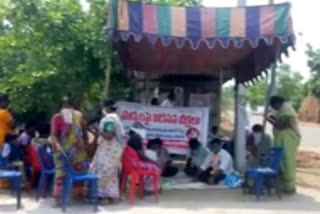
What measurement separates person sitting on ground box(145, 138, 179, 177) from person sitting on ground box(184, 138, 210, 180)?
0.31 m

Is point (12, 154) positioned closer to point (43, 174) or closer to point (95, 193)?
point (43, 174)

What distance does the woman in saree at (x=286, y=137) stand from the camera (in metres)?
11.0

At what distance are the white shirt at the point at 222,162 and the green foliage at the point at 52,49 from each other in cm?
276

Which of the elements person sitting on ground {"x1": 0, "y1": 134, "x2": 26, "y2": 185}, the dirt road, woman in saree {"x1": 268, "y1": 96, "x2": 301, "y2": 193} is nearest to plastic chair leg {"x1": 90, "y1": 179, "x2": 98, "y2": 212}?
person sitting on ground {"x1": 0, "y1": 134, "x2": 26, "y2": 185}

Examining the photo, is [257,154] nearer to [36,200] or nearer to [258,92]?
[36,200]

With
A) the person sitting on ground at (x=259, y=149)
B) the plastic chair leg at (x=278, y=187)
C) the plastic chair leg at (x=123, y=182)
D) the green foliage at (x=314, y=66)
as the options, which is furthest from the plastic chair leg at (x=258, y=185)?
the green foliage at (x=314, y=66)

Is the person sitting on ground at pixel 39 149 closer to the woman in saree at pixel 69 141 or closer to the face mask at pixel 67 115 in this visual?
the woman in saree at pixel 69 141

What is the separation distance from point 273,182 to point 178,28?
10.4ft

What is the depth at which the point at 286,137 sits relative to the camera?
1105 cm

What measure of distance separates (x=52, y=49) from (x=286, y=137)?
479 cm

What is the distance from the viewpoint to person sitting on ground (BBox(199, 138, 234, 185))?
39.0ft

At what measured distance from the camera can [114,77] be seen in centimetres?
1411

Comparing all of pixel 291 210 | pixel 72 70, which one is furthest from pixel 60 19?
pixel 291 210

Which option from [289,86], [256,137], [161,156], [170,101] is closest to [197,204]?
[161,156]
